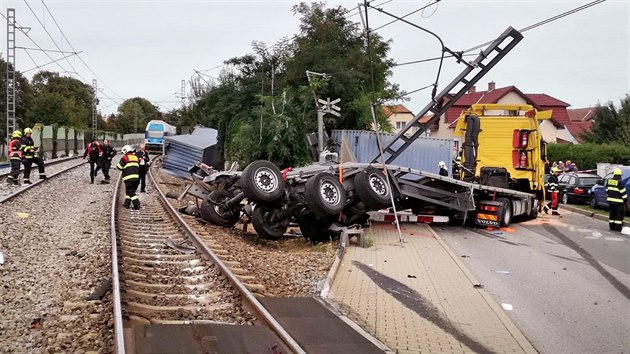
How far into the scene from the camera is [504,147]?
678 inches

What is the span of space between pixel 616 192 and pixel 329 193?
27.7ft

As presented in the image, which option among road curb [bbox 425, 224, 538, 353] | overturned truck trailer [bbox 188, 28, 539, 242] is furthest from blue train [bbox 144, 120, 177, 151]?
road curb [bbox 425, 224, 538, 353]

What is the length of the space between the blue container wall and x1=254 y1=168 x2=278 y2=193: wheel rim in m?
11.0

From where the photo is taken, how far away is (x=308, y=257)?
9.57 meters

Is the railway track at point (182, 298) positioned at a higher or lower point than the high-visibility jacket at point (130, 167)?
lower

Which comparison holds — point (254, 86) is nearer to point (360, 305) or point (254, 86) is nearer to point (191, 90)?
point (360, 305)

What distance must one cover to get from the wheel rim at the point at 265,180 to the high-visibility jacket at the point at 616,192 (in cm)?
921

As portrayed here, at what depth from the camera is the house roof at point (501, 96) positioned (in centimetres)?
5706

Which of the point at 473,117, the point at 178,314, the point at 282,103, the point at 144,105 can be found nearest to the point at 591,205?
the point at 473,117

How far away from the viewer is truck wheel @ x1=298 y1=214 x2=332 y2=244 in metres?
11.4

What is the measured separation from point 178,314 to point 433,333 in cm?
262

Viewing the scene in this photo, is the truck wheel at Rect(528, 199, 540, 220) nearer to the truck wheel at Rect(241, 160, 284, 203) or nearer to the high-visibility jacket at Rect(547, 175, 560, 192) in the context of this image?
the high-visibility jacket at Rect(547, 175, 560, 192)

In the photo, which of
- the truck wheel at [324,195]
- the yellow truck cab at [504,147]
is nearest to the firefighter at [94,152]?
the truck wheel at [324,195]

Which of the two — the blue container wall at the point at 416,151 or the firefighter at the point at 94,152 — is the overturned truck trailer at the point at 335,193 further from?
the firefighter at the point at 94,152
